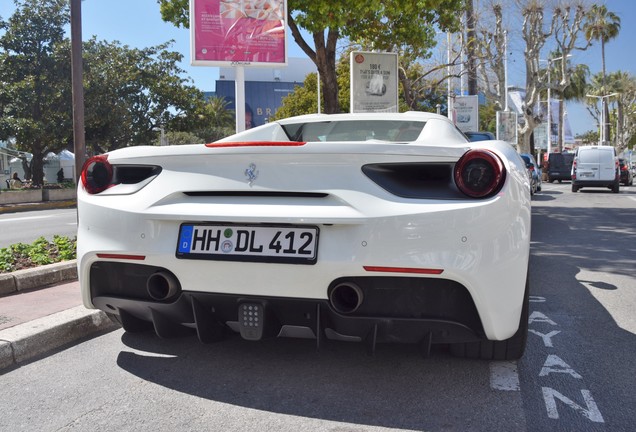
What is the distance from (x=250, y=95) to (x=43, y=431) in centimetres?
8138

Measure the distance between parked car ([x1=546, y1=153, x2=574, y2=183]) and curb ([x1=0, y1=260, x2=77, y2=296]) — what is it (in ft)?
108

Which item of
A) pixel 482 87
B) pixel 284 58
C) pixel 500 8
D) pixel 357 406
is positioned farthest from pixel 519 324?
pixel 482 87

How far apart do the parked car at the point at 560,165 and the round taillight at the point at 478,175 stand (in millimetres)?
33930

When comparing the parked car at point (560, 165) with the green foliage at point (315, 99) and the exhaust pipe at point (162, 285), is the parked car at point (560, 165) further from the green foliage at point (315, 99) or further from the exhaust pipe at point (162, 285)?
the exhaust pipe at point (162, 285)

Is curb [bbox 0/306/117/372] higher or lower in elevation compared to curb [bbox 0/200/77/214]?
lower

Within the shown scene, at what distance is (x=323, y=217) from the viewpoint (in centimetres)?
252

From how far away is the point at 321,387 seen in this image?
2889mm

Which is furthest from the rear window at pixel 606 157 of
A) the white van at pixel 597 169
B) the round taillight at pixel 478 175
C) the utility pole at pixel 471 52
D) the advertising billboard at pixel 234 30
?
the round taillight at pixel 478 175

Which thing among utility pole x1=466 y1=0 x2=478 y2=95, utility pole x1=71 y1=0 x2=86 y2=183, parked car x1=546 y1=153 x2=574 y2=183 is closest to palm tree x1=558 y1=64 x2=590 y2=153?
parked car x1=546 y1=153 x2=574 y2=183

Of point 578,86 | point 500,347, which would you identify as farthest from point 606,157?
point 578,86

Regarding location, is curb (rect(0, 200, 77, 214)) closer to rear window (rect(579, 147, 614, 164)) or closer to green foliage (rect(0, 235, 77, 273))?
green foliage (rect(0, 235, 77, 273))

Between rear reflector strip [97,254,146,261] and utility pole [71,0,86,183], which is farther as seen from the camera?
utility pole [71,0,86,183]

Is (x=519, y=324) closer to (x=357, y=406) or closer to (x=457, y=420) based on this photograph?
(x=457, y=420)

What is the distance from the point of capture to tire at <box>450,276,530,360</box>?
2.98 meters
